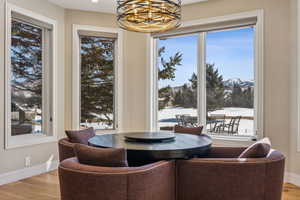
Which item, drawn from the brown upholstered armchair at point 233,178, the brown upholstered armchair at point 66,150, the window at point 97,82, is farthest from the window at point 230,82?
the brown upholstered armchair at point 66,150

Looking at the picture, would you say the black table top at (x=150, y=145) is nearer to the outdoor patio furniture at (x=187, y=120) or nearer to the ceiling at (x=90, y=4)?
the outdoor patio furniture at (x=187, y=120)

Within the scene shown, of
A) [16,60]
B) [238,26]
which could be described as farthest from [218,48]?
[16,60]

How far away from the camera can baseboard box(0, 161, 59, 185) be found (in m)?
3.80

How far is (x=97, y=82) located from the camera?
17.0 ft

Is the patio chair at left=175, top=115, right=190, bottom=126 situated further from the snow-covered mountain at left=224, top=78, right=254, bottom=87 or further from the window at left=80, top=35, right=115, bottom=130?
the window at left=80, top=35, right=115, bottom=130

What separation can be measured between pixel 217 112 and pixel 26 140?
305 cm

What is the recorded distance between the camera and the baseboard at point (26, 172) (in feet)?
12.5

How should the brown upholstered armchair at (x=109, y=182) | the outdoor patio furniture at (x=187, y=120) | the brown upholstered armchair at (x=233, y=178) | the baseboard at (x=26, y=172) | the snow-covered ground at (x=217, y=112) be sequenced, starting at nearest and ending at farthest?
the brown upholstered armchair at (x=109, y=182) < the brown upholstered armchair at (x=233, y=178) < the baseboard at (x=26, y=172) < the snow-covered ground at (x=217, y=112) < the outdoor patio furniture at (x=187, y=120)

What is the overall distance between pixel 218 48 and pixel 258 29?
72cm

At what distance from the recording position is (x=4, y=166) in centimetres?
379

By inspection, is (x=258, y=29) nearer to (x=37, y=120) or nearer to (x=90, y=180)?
(x=90, y=180)

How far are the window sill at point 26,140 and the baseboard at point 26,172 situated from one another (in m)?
0.37

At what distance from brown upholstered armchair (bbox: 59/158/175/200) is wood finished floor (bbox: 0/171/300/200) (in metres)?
1.45

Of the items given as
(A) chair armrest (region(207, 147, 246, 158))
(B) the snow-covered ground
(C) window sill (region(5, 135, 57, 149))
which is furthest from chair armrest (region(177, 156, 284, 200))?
(C) window sill (region(5, 135, 57, 149))
